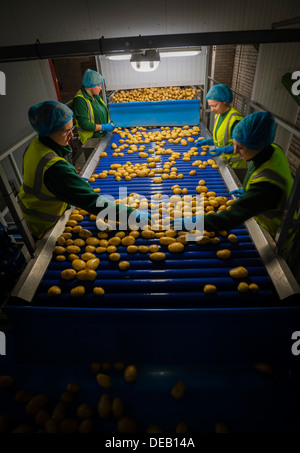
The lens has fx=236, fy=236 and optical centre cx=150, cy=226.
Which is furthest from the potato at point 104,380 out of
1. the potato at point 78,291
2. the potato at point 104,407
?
the potato at point 78,291

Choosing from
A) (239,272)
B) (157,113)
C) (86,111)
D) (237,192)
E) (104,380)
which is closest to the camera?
(104,380)

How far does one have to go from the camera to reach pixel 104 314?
1679 mm

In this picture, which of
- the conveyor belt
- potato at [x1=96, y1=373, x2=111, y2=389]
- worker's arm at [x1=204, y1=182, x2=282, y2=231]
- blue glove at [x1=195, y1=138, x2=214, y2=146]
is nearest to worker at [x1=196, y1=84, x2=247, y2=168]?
blue glove at [x1=195, y1=138, x2=214, y2=146]

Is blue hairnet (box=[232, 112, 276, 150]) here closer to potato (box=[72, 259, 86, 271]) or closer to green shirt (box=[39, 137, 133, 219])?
green shirt (box=[39, 137, 133, 219])

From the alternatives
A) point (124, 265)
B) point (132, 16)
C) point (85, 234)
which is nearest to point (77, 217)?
point (85, 234)

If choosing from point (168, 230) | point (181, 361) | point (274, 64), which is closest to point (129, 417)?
point (181, 361)

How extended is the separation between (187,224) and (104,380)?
1.57 metres

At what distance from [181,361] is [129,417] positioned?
505 mm

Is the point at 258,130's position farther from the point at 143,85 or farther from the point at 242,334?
the point at 143,85

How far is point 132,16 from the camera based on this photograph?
511 cm

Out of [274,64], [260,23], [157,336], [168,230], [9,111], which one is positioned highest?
[260,23]

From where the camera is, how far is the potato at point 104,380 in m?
1.65

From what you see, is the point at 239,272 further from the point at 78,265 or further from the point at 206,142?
the point at 206,142

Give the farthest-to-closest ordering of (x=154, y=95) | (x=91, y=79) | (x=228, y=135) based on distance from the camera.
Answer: (x=154, y=95) < (x=91, y=79) < (x=228, y=135)
